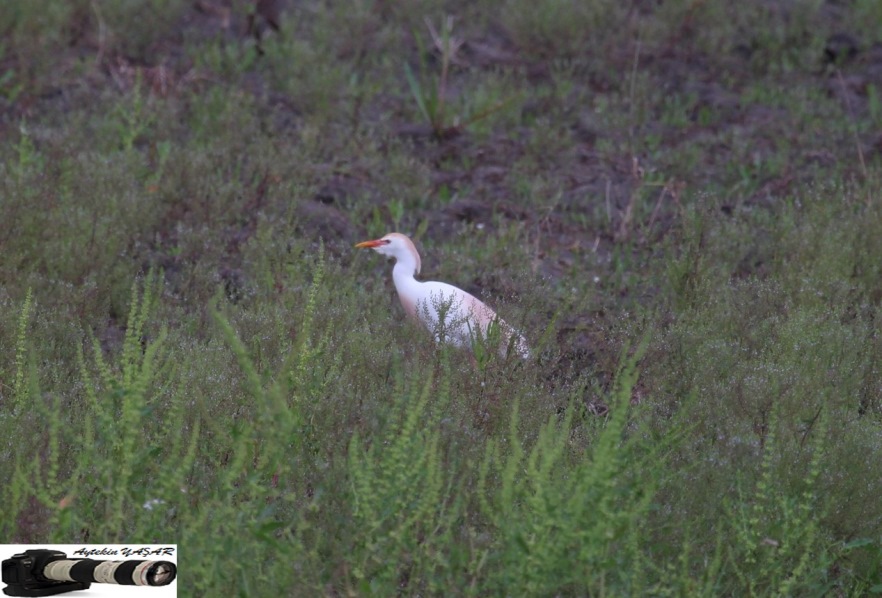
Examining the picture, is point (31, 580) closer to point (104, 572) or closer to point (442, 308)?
point (104, 572)

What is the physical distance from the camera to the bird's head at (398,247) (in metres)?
5.59

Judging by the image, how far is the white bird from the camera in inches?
180

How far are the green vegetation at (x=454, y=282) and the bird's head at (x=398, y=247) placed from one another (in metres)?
0.19

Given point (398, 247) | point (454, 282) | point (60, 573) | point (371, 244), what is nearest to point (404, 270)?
point (398, 247)

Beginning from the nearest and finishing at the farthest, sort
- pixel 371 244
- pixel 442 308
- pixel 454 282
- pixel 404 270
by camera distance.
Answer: pixel 442 308
pixel 404 270
pixel 371 244
pixel 454 282

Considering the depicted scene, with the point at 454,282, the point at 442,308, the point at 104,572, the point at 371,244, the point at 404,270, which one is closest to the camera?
the point at 104,572

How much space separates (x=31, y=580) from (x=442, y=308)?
2.57m

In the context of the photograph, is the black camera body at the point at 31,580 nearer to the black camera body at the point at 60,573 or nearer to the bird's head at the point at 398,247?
the black camera body at the point at 60,573

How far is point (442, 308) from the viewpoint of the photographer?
15.3ft

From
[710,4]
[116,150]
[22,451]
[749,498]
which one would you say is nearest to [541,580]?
[749,498]

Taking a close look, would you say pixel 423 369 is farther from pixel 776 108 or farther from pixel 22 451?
pixel 776 108

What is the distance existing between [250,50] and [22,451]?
18.0 ft

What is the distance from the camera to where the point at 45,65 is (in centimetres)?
805

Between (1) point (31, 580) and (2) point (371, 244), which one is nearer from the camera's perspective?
(1) point (31, 580)
